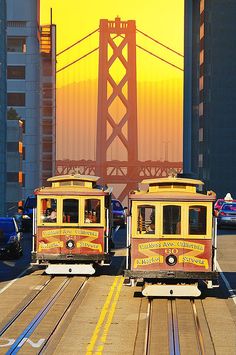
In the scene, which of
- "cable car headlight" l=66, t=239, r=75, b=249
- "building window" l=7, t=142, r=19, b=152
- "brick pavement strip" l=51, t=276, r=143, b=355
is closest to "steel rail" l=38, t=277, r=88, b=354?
"brick pavement strip" l=51, t=276, r=143, b=355

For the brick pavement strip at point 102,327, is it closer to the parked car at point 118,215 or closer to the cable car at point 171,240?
the cable car at point 171,240

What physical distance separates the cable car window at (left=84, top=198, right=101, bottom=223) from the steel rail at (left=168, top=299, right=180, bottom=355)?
210 inches

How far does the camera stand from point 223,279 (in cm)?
3203

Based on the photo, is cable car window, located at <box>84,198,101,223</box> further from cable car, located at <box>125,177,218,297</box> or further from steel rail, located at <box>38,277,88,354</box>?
cable car, located at <box>125,177,218,297</box>

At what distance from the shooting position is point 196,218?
26125 millimetres

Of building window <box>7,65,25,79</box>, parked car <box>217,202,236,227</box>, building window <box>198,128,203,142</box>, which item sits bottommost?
parked car <box>217,202,236,227</box>

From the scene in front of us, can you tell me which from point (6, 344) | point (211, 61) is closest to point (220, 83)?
point (211, 61)

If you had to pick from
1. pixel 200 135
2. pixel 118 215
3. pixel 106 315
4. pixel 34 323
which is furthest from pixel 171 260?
pixel 200 135

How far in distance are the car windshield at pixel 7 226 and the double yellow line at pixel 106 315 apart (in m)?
9.19

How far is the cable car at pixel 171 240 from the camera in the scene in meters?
25.8

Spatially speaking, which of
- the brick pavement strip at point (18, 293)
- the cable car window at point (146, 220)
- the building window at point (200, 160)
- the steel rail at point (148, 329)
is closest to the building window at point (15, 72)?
the building window at point (200, 160)

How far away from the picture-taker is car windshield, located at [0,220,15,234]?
4019cm

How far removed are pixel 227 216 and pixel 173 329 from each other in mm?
39949

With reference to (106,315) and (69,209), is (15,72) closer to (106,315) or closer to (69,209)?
(69,209)
